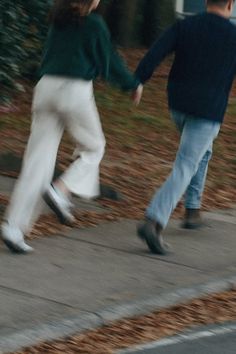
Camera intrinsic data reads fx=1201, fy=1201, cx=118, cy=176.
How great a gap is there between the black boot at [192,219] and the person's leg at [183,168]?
73cm

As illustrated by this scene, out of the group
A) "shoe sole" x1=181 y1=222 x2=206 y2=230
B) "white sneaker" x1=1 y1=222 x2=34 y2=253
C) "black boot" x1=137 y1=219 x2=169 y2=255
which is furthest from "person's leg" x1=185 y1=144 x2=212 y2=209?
"white sneaker" x1=1 y1=222 x2=34 y2=253

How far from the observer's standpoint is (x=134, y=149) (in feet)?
39.5

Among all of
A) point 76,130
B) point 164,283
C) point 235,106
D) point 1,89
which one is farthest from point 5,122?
point 164,283

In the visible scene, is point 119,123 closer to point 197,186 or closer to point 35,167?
point 197,186

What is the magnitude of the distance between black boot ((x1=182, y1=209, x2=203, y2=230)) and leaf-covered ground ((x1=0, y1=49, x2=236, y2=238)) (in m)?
0.54

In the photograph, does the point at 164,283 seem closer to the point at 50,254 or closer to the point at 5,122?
the point at 50,254

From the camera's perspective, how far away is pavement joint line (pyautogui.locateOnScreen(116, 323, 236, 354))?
6621 millimetres

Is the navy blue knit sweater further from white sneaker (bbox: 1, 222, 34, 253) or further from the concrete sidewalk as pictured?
white sneaker (bbox: 1, 222, 34, 253)

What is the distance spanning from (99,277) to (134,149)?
4.42 metres

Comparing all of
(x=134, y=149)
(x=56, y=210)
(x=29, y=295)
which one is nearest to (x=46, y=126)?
(x=56, y=210)

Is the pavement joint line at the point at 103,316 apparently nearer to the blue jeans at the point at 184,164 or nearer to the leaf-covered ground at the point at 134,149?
the blue jeans at the point at 184,164

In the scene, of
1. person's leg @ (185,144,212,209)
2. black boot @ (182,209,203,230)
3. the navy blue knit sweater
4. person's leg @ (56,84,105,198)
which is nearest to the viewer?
person's leg @ (56,84,105,198)

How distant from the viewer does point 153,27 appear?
16.5 metres

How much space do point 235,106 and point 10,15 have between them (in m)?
3.36
